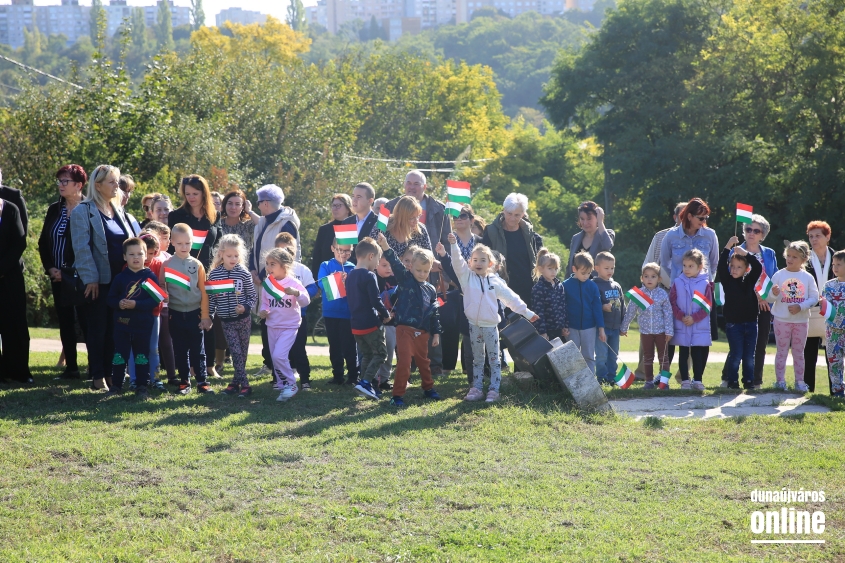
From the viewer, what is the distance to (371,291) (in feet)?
27.2

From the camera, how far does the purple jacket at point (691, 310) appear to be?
9398 millimetres

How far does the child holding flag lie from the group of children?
1 centimetres

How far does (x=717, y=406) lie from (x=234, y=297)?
4.91 m

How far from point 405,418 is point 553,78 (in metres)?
38.7

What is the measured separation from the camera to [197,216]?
9.27 meters

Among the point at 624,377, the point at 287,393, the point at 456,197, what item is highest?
the point at 456,197

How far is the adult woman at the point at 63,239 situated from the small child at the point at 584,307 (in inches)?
204

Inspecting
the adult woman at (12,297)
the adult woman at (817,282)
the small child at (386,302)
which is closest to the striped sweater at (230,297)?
the small child at (386,302)

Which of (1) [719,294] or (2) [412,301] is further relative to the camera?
(1) [719,294]

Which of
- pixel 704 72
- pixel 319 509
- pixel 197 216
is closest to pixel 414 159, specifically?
pixel 704 72

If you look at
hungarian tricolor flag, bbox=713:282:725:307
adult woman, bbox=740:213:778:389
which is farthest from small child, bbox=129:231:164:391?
adult woman, bbox=740:213:778:389

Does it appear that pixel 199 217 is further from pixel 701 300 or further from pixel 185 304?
pixel 701 300

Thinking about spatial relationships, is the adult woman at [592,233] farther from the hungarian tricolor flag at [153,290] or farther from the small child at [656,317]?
the hungarian tricolor flag at [153,290]

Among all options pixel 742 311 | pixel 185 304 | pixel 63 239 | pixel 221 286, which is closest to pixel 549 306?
pixel 742 311
